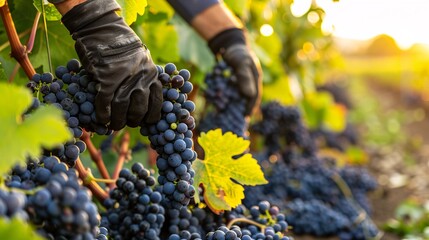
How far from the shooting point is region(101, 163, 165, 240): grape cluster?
185cm

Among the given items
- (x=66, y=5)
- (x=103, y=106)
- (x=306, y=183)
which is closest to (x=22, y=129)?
(x=103, y=106)

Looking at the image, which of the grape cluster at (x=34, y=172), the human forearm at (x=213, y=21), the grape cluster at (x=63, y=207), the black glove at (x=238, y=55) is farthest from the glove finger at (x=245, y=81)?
the grape cluster at (x=63, y=207)

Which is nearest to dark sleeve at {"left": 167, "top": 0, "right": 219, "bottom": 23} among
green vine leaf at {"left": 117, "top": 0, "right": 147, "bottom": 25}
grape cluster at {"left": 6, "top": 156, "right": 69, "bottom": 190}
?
green vine leaf at {"left": 117, "top": 0, "right": 147, "bottom": 25}

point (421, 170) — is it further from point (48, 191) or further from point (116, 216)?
point (48, 191)

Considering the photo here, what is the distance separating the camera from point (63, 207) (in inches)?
42.4

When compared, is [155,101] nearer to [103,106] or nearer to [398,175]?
[103,106]

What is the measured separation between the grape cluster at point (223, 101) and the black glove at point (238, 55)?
0.06m

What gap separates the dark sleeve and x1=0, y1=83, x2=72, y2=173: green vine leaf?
1822mm

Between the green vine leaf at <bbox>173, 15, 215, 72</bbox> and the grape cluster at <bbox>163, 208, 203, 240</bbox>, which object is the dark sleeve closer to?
the green vine leaf at <bbox>173, 15, 215, 72</bbox>

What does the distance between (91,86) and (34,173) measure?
0.32m

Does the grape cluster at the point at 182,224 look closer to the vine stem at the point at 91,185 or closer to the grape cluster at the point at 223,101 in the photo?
the vine stem at the point at 91,185

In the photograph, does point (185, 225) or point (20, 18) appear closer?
point (185, 225)

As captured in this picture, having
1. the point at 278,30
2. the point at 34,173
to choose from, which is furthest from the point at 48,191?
the point at 278,30

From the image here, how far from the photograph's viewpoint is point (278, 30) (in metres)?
5.70
